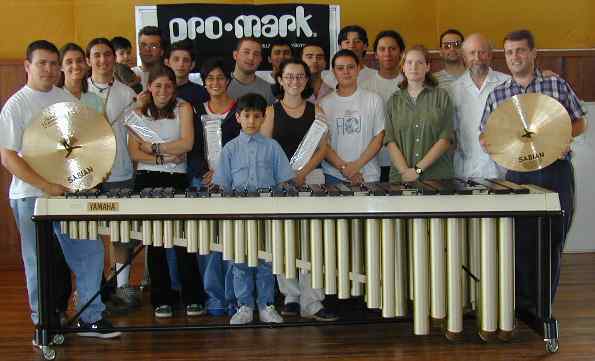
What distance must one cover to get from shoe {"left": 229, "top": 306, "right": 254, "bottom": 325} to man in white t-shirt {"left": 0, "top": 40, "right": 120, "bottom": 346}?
24.3 inches

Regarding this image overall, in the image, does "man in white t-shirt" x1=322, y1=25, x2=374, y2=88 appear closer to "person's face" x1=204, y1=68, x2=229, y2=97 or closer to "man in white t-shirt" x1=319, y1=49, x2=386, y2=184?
"man in white t-shirt" x1=319, y1=49, x2=386, y2=184

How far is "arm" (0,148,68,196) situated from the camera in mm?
4168

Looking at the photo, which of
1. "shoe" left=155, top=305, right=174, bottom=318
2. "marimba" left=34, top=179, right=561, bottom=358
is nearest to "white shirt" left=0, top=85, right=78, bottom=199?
"marimba" left=34, top=179, right=561, bottom=358

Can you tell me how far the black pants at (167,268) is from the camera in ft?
15.9

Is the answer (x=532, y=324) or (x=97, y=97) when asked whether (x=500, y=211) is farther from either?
(x=97, y=97)

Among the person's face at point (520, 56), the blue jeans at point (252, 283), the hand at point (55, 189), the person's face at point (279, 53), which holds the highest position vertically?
the person's face at point (279, 53)

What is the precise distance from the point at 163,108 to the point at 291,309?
1.34 metres

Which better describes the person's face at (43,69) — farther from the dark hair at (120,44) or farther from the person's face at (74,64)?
the dark hair at (120,44)

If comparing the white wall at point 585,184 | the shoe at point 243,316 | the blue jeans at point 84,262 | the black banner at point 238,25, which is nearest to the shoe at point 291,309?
the shoe at point 243,316

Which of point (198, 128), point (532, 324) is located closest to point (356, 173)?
point (198, 128)

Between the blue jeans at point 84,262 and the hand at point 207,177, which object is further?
the hand at point 207,177

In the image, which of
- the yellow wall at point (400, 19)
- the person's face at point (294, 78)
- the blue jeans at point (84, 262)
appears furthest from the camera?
the yellow wall at point (400, 19)

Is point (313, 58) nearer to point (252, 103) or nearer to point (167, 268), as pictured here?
point (252, 103)

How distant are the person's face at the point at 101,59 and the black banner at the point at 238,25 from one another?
100 centimetres
